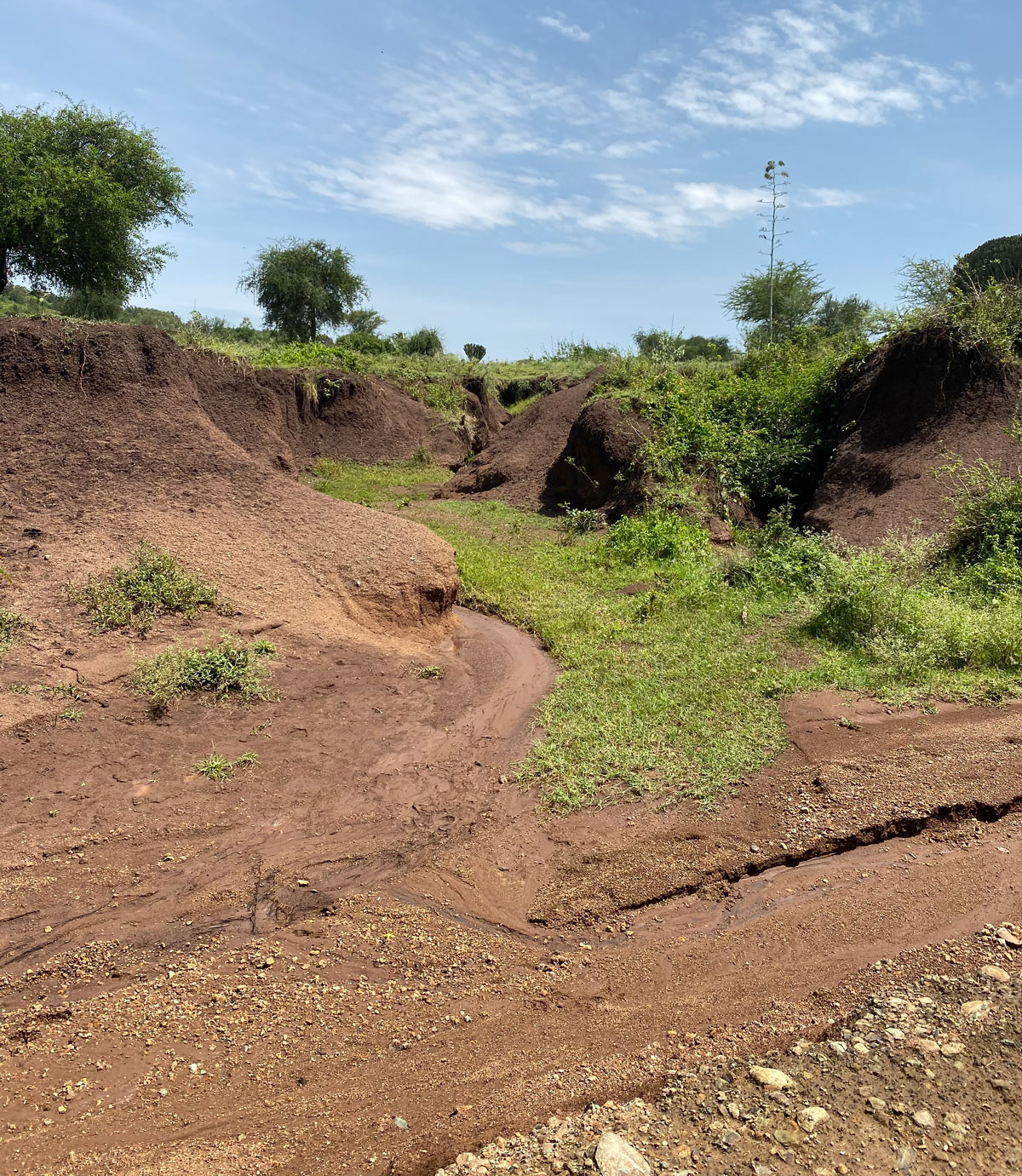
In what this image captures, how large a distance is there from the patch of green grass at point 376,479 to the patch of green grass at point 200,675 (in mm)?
7924

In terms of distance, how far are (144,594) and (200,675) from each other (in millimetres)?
1121

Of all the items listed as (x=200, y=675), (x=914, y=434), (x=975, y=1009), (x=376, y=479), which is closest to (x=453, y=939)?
(x=975, y=1009)

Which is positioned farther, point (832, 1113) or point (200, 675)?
point (200, 675)

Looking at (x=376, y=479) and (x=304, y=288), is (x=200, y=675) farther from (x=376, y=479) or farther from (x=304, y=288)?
(x=304, y=288)

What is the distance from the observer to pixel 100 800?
4.66 meters

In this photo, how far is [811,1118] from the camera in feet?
8.77

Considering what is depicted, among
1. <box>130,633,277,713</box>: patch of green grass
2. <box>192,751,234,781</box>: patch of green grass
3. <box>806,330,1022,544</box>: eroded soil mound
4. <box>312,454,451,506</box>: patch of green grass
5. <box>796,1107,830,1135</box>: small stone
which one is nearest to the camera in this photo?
<box>796,1107,830,1135</box>: small stone

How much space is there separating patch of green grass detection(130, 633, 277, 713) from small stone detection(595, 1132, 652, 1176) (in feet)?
13.1

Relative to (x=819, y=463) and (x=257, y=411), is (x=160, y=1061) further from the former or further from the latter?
(x=257, y=411)

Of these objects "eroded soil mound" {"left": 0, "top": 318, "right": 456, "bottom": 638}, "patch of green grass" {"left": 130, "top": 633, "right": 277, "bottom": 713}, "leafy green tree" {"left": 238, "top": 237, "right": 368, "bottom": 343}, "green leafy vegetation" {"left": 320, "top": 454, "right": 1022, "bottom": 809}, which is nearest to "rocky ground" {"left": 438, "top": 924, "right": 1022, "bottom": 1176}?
"green leafy vegetation" {"left": 320, "top": 454, "right": 1022, "bottom": 809}

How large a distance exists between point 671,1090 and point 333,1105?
4.06 ft

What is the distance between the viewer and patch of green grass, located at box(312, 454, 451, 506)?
48.0ft

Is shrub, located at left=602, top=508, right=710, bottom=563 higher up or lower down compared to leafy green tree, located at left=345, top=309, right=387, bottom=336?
lower down

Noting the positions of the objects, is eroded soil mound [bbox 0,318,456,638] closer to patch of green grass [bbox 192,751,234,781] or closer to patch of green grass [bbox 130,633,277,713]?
patch of green grass [bbox 130,633,277,713]
